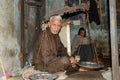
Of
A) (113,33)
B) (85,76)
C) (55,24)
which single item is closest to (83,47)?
(55,24)

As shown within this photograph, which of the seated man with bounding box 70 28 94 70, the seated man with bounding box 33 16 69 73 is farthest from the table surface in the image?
the seated man with bounding box 70 28 94 70

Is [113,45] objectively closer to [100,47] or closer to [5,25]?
[5,25]

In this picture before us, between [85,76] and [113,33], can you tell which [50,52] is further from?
[113,33]

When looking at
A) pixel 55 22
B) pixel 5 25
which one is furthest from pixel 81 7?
pixel 5 25

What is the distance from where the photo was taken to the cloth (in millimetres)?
4051

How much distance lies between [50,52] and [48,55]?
8cm

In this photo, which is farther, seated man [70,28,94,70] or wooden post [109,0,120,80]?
seated man [70,28,94,70]

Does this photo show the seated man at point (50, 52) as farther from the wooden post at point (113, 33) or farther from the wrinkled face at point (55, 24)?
the wooden post at point (113, 33)

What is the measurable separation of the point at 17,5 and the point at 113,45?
11.0ft

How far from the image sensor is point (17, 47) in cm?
570

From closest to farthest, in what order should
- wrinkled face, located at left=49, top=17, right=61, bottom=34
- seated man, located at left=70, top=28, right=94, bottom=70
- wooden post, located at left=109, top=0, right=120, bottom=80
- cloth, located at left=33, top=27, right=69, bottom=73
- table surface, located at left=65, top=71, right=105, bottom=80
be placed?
wooden post, located at left=109, top=0, right=120, bottom=80 < table surface, located at left=65, top=71, right=105, bottom=80 < cloth, located at left=33, top=27, right=69, bottom=73 < wrinkled face, located at left=49, top=17, right=61, bottom=34 < seated man, located at left=70, top=28, right=94, bottom=70

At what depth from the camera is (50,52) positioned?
4180mm

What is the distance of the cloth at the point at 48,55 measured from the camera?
4.05m

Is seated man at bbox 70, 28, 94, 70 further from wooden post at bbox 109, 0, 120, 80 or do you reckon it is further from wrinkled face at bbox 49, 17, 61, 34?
wooden post at bbox 109, 0, 120, 80
